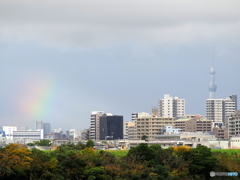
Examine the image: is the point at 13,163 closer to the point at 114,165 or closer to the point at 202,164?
the point at 114,165

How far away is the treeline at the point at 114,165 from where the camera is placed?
74.9 metres

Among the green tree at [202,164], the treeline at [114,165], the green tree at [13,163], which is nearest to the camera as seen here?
the green tree at [13,163]

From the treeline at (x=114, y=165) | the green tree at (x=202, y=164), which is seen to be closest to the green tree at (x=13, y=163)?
the treeline at (x=114, y=165)

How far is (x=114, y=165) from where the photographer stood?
82.6 metres

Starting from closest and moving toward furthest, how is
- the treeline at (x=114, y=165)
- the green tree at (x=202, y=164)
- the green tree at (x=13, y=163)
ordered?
the green tree at (x=13, y=163) < the treeline at (x=114, y=165) < the green tree at (x=202, y=164)

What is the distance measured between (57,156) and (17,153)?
5.87 m

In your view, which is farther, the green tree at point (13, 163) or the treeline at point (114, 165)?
the treeline at point (114, 165)

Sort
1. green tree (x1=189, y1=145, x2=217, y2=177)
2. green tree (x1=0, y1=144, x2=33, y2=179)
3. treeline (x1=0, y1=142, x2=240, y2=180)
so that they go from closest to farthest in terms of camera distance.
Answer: green tree (x1=0, y1=144, x2=33, y2=179) → treeline (x1=0, y1=142, x2=240, y2=180) → green tree (x1=189, y1=145, x2=217, y2=177)

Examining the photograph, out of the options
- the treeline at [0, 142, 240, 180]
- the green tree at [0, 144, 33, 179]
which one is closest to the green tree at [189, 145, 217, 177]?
the treeline at [0, 142, 240, 180]

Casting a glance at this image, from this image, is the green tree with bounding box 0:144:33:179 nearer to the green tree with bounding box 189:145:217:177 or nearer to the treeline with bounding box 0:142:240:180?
the treeline with bounding box 0:142:240:180

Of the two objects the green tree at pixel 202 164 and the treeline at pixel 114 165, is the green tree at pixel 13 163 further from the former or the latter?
the green tree at pixel 202 164

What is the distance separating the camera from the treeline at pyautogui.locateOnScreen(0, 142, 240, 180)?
7494 centimetres

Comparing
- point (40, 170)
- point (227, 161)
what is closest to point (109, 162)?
point (40, 170)

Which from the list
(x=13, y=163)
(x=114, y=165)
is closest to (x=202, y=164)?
(x=114, y=165)
